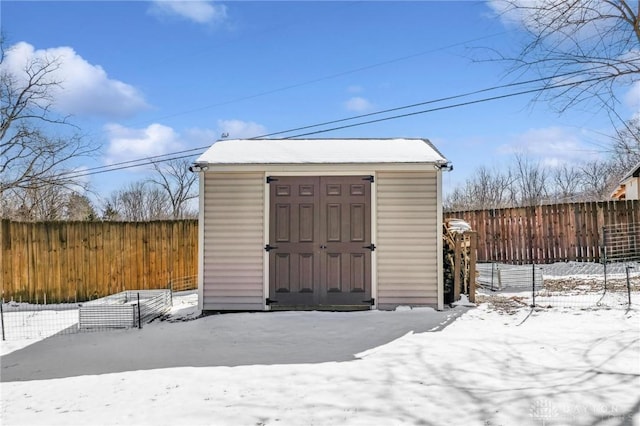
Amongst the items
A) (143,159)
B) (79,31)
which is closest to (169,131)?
(143,159)

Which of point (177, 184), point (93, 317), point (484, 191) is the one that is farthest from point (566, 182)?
point (93, 317)

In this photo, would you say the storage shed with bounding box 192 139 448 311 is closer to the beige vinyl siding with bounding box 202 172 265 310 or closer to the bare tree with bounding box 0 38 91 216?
the beige vinyl siding with bounding box 202 172 265 310

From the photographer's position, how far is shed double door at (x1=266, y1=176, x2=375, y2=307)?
6609 millimetres

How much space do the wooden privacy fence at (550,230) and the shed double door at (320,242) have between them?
278 inches

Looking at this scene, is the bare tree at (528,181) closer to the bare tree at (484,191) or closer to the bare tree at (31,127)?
the bare tree at (484,191)

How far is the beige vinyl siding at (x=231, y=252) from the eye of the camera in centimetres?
659

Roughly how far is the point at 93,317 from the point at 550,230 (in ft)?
37.0

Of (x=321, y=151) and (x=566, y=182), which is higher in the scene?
(x=566, y=182)

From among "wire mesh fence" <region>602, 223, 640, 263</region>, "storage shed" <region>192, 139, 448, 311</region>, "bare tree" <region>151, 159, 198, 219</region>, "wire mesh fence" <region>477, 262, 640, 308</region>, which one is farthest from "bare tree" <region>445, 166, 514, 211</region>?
"storage shed" <region>192, 139, 448, 311</region>

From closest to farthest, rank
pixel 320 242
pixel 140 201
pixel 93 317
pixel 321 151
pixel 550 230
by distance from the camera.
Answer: pixel 93 317 → pixel 320 242 → pixel 321 151 → pixel 550 230 → pixel 140 201

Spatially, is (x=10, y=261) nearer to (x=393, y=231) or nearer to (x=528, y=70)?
(x=393, y=231)

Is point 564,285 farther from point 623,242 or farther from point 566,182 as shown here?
point 566,182

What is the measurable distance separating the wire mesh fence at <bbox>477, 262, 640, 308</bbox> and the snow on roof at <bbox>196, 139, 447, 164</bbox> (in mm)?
2599

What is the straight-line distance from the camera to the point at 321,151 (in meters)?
7.09
